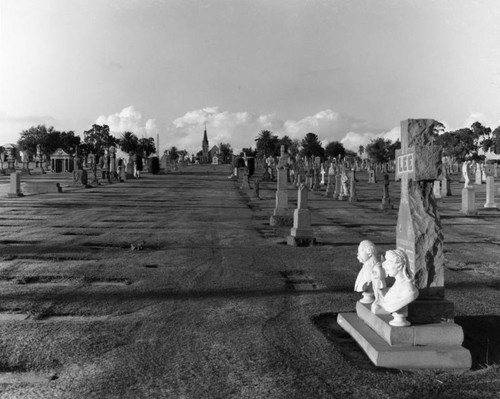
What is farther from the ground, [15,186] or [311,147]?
[311,147]

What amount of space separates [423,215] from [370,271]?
0.91 metres

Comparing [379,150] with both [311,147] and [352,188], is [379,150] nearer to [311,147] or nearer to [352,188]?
[311,147]

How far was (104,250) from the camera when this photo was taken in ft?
40.7

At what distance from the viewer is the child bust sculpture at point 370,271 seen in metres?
6.04

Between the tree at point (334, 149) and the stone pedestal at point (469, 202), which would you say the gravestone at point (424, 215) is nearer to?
the stone pedestal at point (469, 202)

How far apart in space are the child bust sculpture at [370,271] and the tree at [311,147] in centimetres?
9045

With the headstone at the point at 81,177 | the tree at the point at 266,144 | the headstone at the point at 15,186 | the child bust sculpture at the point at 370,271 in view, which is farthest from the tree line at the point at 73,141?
the child bust sculpture at the point at 370,271

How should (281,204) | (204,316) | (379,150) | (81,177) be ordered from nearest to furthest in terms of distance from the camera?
(204,316), (281,204), (81,177), (379,150)

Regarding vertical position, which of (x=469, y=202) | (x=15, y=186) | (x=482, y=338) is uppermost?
(x=15, y=186)

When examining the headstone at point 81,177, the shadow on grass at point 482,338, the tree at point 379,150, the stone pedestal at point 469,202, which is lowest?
the shadow on grass at point 482,338

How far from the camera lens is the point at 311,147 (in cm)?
9831

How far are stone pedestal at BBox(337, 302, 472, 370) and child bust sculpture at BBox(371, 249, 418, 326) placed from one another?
15 cm

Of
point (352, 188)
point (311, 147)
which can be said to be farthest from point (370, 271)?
point (311, 147)

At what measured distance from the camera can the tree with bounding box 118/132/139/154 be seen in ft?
359
